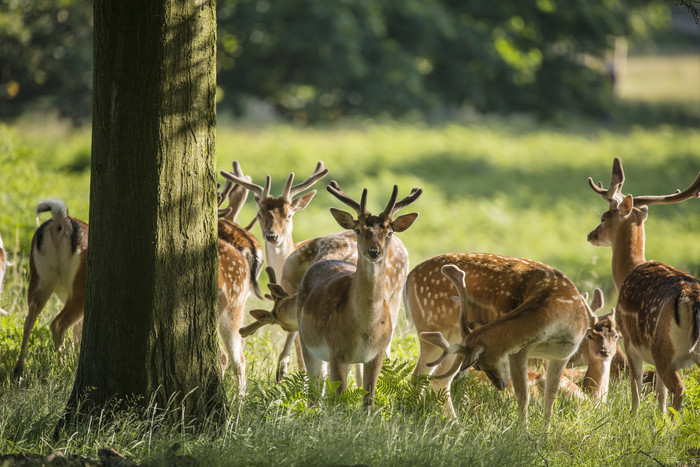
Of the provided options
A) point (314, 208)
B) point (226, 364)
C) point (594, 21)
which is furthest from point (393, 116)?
point (226, 364)

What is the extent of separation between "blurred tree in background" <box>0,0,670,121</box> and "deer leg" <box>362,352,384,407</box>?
2031cm

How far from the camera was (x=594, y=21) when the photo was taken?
31578 millimetres

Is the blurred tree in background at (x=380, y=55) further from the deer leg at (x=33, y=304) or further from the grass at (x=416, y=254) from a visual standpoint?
the deer leg at (x=33, y=304)

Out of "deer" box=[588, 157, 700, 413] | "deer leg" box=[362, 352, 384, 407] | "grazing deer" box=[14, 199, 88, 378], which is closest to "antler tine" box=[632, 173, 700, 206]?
"deer" box=[588, 157, 700, 413]

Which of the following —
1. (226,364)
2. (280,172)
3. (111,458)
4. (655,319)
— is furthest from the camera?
(280,172)

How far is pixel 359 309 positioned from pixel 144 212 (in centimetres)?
Answer: 140

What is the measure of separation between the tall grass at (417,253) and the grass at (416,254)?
18 mm

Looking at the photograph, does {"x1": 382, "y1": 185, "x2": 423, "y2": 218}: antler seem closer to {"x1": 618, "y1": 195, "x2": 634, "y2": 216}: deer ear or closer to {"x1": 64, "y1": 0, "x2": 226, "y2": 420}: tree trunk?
{"x1": 64, "y1": 0, "x2": 226, "y2": 420}: tree trunk

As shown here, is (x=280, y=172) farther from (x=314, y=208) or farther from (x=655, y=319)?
(x=655, y=319)

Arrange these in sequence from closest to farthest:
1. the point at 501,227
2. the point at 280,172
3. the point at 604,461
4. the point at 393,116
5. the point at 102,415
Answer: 1. the point at 102,415
2. the point at 604,461
3. the point at 501,227
4. the point at 280,172
5. the point at 393,116

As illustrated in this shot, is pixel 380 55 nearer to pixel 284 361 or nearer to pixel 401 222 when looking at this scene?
pixel 284 361

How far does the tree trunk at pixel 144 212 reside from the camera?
15.6 feet

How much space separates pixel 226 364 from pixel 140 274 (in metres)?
1.62

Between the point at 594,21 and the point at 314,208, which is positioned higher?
the point at 594,21
